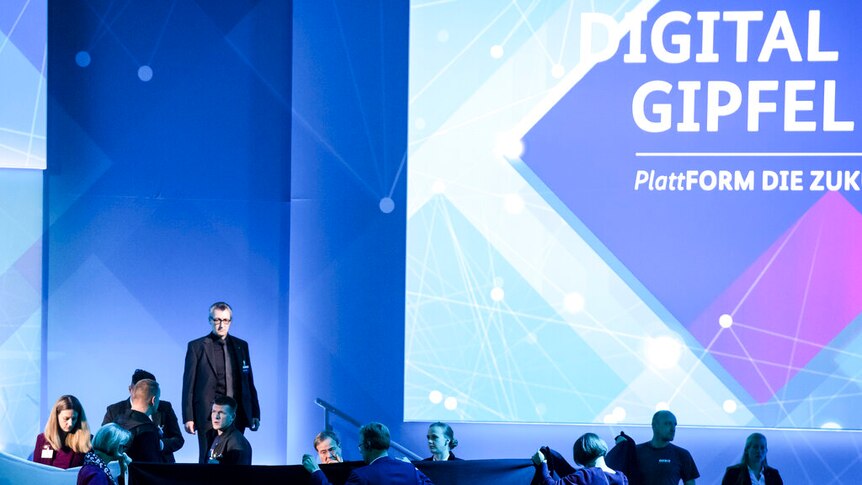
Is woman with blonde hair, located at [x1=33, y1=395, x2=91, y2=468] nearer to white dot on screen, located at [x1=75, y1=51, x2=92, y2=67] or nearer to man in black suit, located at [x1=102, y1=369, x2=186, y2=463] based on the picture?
man in black suit, located at [x1=102, y1=369, x2=186, y2=463]

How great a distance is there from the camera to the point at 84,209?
26.3 feet

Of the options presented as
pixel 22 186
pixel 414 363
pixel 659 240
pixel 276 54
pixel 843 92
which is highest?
pixel 276 54

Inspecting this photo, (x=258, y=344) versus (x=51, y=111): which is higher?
(x=51, y=111)

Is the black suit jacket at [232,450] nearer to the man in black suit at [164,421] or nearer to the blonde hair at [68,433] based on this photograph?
the man in black suit at [164,421]

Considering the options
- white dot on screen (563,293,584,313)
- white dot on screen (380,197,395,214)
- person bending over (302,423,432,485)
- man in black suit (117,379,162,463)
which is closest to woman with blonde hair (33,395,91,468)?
man in black suit (117,379,162,463)

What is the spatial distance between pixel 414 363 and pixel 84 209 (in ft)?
9.29

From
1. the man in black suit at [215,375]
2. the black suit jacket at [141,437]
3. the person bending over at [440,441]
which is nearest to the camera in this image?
the black suit jacket at [141,437]

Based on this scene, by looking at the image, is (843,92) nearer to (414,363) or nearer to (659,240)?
(659,240)

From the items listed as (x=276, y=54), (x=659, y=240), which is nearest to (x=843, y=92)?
(x=659, y=240)

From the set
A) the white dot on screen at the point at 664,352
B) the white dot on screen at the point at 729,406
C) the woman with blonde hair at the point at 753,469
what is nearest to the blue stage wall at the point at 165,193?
the white dot on screen at the point at 664,352

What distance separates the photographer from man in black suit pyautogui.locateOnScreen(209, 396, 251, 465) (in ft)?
18.7

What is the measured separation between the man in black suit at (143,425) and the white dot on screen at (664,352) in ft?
11.5

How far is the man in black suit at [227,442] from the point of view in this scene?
224 inches

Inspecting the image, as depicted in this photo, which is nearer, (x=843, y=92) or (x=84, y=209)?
(x=843, y=92)
